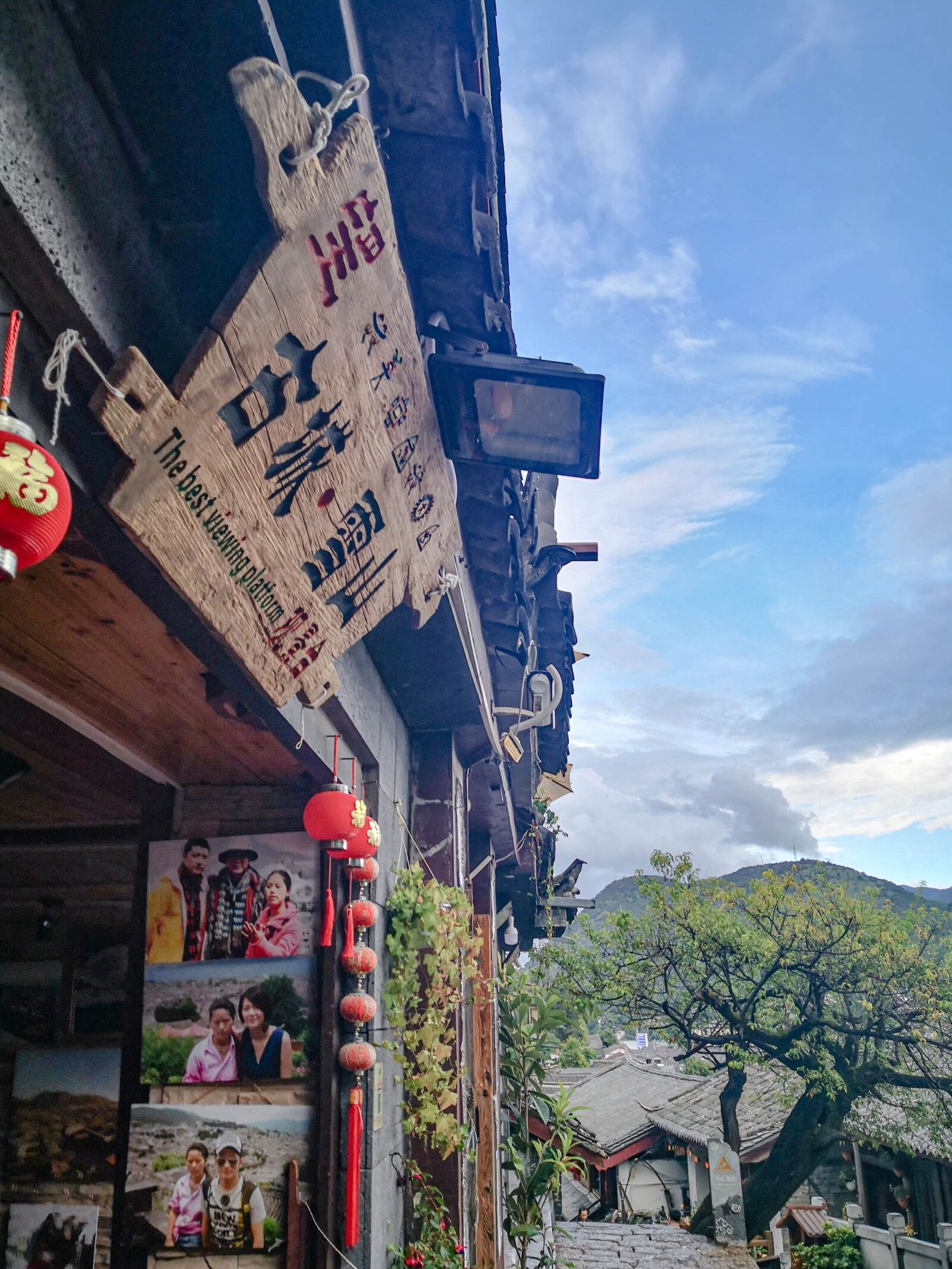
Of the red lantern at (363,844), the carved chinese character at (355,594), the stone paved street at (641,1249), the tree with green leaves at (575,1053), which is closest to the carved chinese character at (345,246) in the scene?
the carved chinese character at (355,594)

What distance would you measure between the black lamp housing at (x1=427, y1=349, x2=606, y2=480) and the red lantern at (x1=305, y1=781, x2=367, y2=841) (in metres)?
1.36

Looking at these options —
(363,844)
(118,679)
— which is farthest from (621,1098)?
(118,679)

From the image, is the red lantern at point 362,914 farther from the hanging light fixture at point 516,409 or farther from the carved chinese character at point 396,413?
the carved chinese character at point 396,413

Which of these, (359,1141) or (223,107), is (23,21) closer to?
(223,107)

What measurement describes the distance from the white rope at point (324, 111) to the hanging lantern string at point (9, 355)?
69 cm

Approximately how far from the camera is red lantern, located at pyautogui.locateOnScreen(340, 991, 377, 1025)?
3.37 m

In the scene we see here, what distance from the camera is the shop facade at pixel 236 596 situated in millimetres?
1649

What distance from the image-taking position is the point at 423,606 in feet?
10.5

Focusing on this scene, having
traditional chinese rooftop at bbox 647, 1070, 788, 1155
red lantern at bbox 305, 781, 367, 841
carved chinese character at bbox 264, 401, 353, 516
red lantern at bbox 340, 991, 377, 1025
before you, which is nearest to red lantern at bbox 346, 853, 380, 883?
red lantern at bbox 305, 781, 367, 841

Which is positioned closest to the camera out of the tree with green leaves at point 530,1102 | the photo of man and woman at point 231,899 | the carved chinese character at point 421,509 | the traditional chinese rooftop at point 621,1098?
the carved chinese character at point 421,509

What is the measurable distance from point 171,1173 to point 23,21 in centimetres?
368

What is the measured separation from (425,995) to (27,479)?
12.3 feet

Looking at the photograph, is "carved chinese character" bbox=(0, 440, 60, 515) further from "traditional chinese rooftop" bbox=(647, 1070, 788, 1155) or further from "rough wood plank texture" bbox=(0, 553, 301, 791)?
"traditional chinese rooftop" bbox=(647, 1070, 788, 1155)

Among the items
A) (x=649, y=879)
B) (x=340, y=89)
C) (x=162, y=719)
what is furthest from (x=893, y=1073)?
(x=340, y=89)
